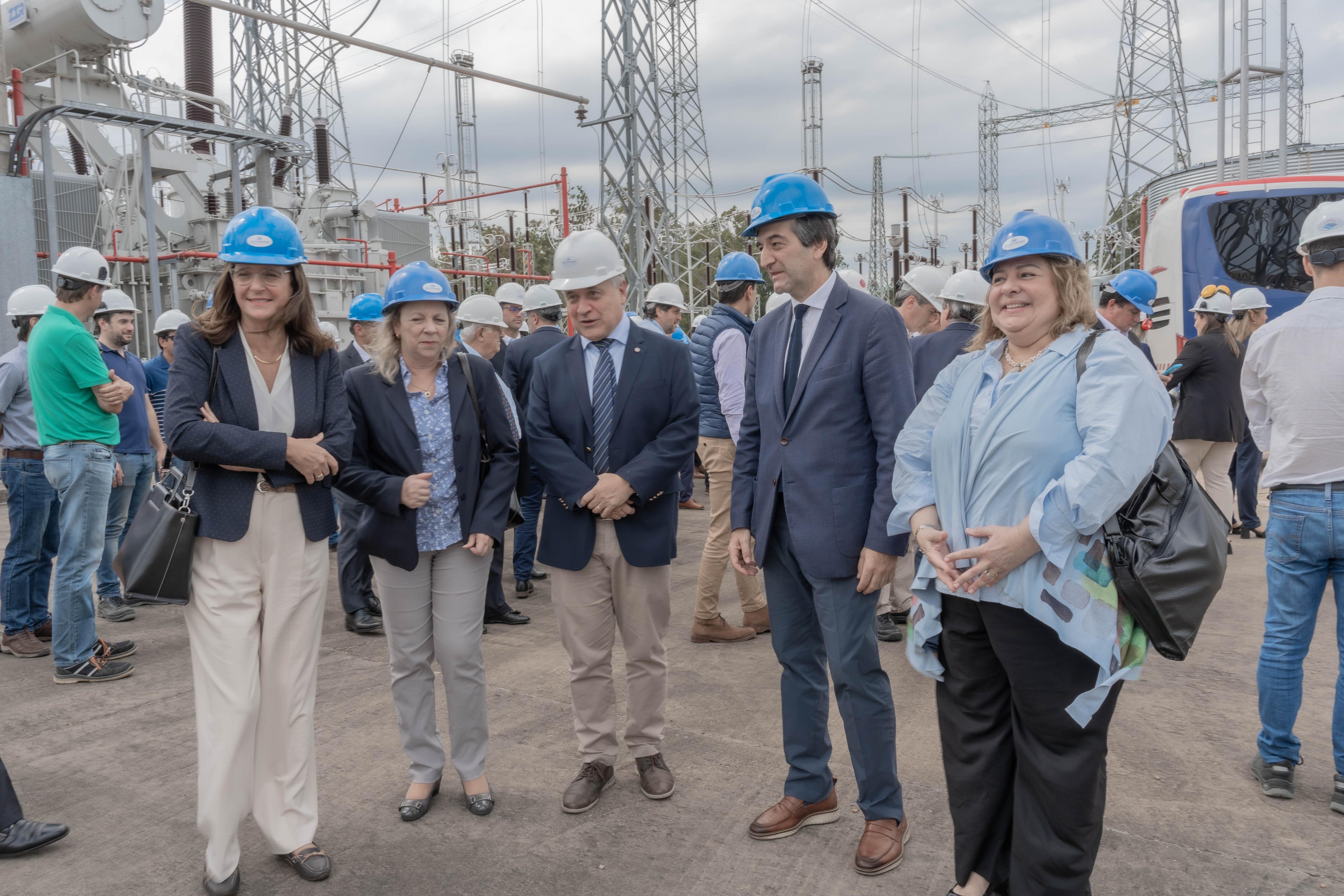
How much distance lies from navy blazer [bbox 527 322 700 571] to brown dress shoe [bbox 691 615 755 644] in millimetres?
2028

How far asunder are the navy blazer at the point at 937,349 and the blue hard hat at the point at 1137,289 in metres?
1.32

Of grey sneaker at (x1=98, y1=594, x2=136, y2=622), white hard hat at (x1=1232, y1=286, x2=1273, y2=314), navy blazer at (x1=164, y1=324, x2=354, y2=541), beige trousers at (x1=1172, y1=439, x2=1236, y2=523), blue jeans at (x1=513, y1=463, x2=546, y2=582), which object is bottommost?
grey sneaker at (x1=98, y1=594, x2=136, y2=622)

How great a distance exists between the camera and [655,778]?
361 cm

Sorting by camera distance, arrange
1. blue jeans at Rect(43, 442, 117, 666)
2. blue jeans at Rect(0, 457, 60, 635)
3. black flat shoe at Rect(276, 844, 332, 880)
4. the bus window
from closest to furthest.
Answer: black flat shoe at Rect(276, 844, 332, 880) → blue jeans at Rect(43, 442, 117, 666) → blue jeans at Rect(0, 457, 60, 635) → the bus window

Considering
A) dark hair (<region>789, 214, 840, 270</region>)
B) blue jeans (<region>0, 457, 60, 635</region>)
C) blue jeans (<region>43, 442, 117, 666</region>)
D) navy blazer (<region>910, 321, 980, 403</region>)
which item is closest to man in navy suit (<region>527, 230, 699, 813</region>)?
dark hair (<region>789, 214, 840, 270</region>)

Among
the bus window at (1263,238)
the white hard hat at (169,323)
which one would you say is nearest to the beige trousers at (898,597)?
the white hard hat at (169,323)

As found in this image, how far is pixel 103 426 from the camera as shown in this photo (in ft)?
17.2

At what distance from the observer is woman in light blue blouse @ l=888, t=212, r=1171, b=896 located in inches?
90.4

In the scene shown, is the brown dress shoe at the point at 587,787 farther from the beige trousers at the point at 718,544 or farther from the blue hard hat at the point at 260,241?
the blue hard hat at the point at 260,241

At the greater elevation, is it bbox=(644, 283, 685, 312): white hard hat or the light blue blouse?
bbox=(644, 283, 685, 312): white hard hat

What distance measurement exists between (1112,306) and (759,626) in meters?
→ 3.13

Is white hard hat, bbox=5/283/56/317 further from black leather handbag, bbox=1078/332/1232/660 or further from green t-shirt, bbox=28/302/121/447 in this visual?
black leather handbag, bbox=1078/332/1232/660

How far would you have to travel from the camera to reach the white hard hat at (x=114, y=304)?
6.48 meters

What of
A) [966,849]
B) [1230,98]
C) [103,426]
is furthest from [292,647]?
[1230,98]
